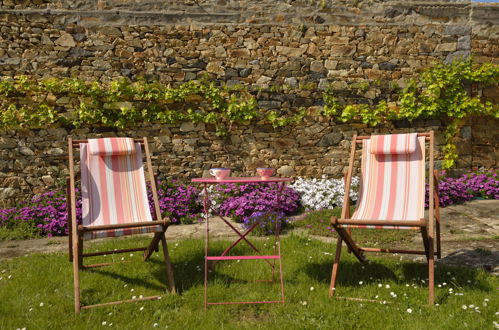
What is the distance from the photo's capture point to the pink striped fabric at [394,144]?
2.96 metres

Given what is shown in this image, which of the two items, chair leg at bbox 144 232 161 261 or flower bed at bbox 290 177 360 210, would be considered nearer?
chair leg at bbox 144 232 161 261

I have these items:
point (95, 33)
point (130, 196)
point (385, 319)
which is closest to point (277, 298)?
point (385, 319)

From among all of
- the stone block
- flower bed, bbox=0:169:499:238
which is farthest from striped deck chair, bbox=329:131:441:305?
the stone block

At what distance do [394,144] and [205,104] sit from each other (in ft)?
12.2

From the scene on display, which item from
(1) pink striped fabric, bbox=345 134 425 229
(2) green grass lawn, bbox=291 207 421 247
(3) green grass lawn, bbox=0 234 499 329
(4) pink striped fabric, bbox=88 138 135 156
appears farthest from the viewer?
(2) green grass lawn, bbox=291 207 421 247

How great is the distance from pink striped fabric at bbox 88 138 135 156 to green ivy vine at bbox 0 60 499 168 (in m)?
2.87

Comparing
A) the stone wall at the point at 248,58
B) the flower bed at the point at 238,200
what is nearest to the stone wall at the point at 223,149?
the stone wall at the point at 248,58

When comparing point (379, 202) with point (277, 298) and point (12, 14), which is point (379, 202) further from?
point (12, 14)

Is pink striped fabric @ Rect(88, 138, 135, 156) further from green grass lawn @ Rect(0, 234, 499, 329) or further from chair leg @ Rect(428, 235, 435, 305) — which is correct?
chair leg @ Rect(428, 235, 435, 305)

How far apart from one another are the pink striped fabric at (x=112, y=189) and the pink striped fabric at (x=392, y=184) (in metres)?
1.67

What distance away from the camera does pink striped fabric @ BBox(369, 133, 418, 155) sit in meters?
2.96

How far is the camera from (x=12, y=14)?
5.82m

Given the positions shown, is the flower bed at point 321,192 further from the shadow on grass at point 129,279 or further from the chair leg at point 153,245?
the shadow on grass at point 129,279

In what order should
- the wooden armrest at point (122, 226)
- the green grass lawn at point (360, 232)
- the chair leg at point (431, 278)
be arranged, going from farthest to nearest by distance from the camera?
the green grass lawn at point (360, 232), the wooden armrest at point (122, 226), the chair leg at point (431, 278)
